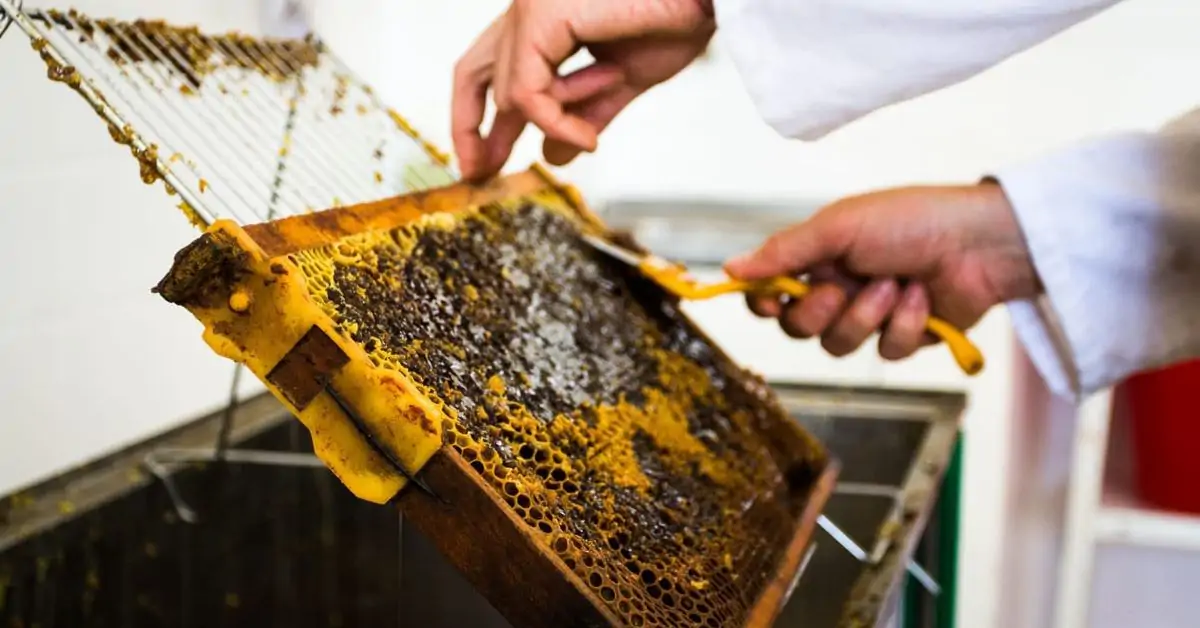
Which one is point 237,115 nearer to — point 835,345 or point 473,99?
point 473,99

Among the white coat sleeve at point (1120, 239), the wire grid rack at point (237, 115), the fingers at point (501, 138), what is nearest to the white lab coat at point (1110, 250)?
the white coat sleeve at point (1120, 239)

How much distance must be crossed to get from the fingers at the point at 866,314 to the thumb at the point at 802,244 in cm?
6

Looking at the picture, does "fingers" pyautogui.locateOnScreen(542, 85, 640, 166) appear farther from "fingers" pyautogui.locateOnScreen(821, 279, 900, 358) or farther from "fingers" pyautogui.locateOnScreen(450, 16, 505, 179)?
"fingers" pyautogui.locateOnScreen(821, 279, 900, 358)

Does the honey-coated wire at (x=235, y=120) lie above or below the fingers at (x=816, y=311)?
above

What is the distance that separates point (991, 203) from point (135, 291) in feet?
2.67

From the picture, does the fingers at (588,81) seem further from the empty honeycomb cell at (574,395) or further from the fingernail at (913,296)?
the fingernail at (913,296)

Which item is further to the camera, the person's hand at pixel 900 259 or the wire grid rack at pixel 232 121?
the person's hand at pixel 900 259

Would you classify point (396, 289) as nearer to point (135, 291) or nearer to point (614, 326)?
point (614, 326)

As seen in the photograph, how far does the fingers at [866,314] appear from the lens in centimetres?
98

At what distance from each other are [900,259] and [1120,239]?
0.20 meters

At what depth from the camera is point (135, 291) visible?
0.96 metres

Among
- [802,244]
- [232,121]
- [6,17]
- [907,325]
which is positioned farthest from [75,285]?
[907,325]

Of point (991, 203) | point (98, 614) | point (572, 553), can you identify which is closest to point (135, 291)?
point (98, 614)

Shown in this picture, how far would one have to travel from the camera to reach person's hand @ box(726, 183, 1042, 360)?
3.18 feet
